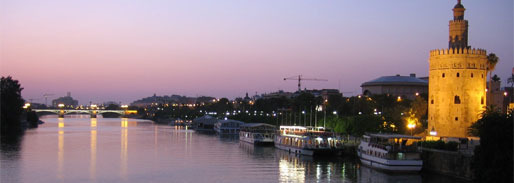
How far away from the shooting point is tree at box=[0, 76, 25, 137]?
90.4 meters

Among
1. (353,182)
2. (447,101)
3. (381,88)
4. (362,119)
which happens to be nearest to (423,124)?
(362,119)

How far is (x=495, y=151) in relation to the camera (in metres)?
27.8

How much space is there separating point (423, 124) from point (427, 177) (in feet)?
82.9

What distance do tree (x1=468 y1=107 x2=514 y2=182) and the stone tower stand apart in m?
20.2

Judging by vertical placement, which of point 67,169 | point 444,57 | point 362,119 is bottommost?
point 67,169

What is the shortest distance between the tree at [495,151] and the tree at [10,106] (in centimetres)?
7693

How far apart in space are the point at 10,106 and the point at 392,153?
7306 centimetres

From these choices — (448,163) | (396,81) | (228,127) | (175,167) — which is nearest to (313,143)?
(175,167)

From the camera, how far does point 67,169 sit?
139ft

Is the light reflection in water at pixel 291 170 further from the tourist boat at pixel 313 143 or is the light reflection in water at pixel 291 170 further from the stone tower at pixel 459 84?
the stone tower at pixel 459 84

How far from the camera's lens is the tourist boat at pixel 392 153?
38.3 meters

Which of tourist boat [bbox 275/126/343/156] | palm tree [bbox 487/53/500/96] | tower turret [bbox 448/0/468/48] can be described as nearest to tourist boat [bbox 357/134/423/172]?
tourist boat [bbox 275/126/343/156]

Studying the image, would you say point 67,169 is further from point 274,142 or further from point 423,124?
point 423,124

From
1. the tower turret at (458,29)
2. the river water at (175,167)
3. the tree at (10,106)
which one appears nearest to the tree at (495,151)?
the river water at (175,167)
